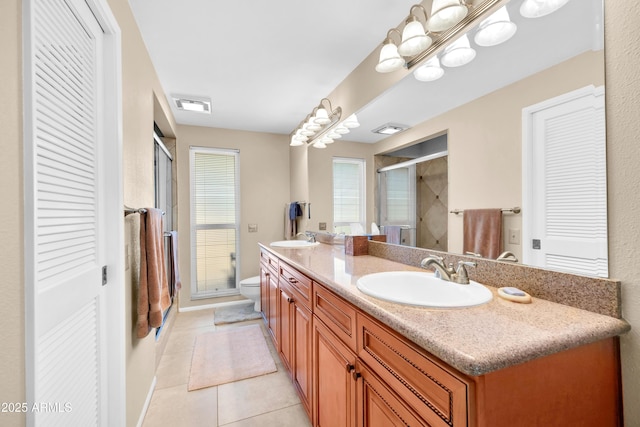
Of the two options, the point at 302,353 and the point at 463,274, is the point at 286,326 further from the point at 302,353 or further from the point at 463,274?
the point at 463,274

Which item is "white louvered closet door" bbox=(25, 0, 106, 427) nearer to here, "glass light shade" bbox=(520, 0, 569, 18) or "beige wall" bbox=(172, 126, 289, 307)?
"glass light shade" bbox=(520, 0, 569, 18)

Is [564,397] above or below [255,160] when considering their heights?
below

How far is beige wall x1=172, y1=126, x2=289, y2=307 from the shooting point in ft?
11.1

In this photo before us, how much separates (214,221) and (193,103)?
1.50 m

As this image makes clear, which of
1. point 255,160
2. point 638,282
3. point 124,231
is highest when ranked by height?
point 255,160

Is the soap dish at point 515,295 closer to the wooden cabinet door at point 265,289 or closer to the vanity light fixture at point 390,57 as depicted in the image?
the vanity light fixture at point 390,57

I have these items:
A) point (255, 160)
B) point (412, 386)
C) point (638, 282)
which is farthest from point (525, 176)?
point (255, 160)

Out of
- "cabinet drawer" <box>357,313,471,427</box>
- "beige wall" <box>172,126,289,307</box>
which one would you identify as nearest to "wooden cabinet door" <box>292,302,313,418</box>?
"cabinet drawer" <box>357,313,471,427</box>

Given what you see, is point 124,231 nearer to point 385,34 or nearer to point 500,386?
point 500,386

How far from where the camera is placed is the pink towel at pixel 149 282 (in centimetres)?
146

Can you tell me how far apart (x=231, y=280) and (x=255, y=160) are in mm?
1666

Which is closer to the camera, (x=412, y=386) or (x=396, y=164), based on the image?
(x=412, y=386)

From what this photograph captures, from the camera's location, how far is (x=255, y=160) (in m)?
3.64

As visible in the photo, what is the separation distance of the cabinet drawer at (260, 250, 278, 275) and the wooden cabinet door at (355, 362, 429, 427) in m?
1.35
